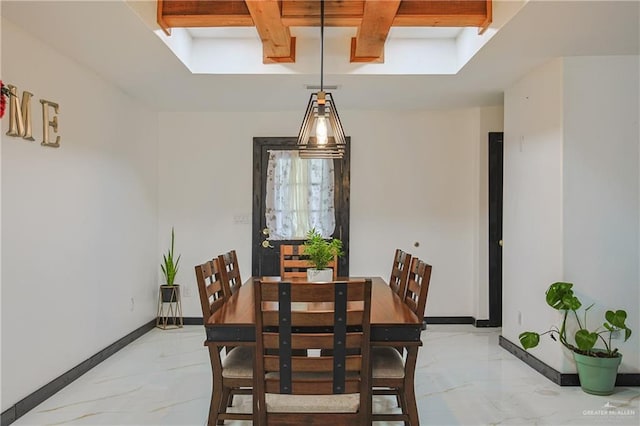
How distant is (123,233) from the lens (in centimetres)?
442

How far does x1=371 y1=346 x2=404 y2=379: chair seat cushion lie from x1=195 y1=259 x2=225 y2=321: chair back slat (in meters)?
0.91

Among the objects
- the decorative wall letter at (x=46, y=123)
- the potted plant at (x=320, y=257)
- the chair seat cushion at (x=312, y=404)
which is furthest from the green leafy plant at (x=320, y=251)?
the decorative wall letter at (x=46, y=123)

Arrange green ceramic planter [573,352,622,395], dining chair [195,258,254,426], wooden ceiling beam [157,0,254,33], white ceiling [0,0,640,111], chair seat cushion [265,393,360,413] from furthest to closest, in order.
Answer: green ceramic planter [573,352,622,395], wooden ceiling beam [157,0,254,33], white ceiling [0,0,640,111], dining chair [195,258,254,426], chair seat cushion [265,393,360,413]

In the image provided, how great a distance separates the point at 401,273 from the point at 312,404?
1.38m

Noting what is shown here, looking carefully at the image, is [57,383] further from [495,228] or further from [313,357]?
[495,228]

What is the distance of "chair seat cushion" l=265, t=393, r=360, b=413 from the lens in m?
2.07

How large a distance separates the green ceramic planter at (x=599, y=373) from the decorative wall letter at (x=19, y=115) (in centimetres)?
389

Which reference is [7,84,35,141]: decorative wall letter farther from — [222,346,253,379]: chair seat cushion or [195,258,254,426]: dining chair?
[222,346,253,379]: chair seat cushion

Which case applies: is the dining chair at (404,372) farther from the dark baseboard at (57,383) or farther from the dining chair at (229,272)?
the dark baseboard at (57,383)

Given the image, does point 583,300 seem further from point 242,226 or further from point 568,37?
point 242,226

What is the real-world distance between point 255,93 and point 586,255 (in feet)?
10.0

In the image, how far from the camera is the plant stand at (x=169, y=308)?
16.9ft

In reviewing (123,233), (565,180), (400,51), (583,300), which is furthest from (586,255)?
(123,233)

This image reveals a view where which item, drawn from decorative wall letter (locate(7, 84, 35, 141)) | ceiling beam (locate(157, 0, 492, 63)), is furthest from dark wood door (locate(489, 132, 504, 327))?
decorative wall letter (locate(7, 84, 35, 141))
